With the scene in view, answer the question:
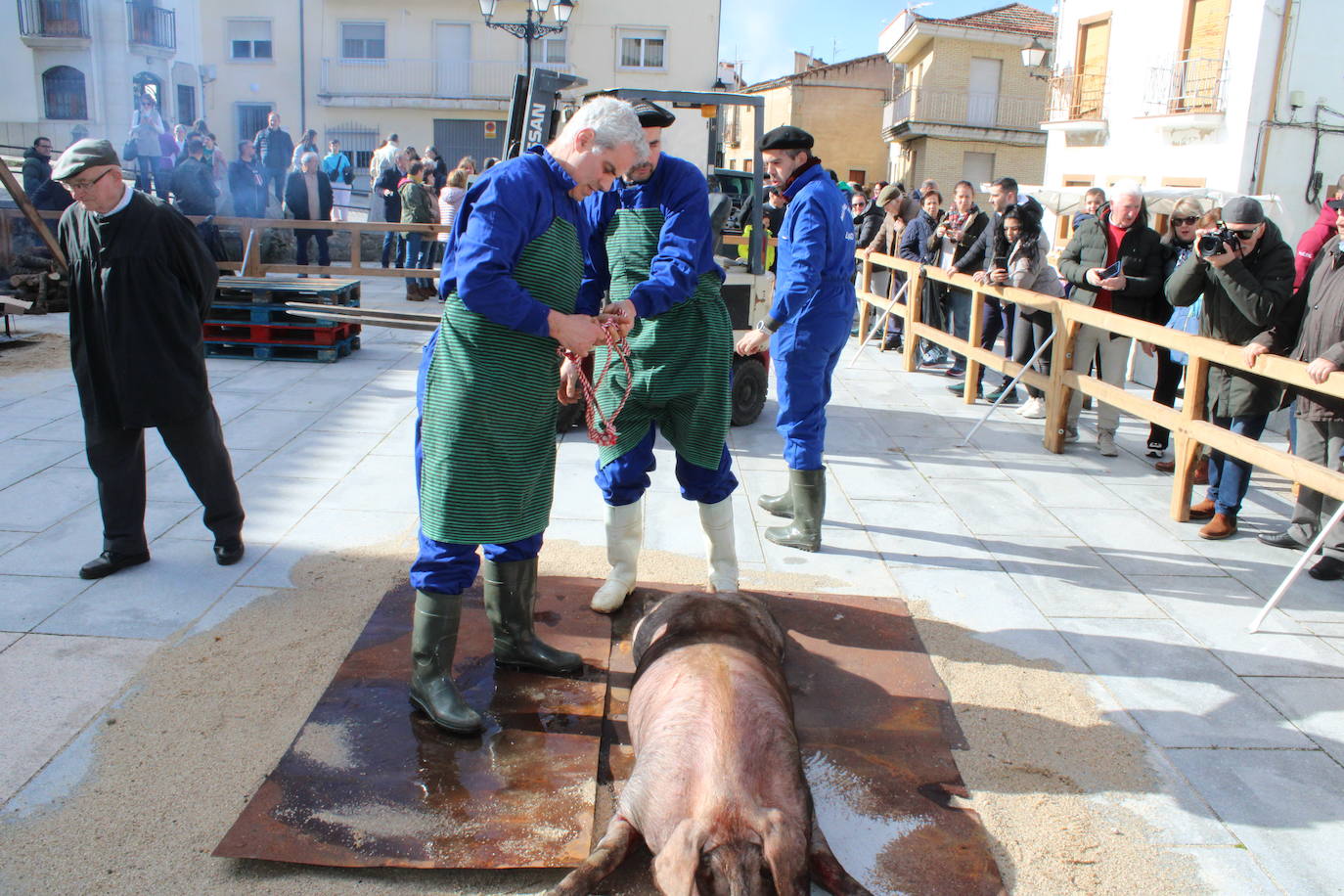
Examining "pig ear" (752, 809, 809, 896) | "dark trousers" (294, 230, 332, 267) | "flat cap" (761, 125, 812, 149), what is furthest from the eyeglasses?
"dark trousers" (294, 230, 332, 267)

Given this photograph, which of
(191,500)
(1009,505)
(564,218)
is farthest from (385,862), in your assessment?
(1009,505)

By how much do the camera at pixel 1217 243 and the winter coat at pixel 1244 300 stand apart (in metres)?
0.10

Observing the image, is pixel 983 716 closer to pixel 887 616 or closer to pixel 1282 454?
pixel 887 616

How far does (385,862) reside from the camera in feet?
7.96

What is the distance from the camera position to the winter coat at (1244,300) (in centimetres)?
513

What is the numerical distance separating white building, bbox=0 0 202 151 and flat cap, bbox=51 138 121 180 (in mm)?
27022

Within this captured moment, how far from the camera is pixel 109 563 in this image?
13.4 feet

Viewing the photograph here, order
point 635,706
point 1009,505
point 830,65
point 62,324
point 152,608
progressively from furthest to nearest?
point 830,65, point 62,324, point 1009,505, point 152,608, point 635,706

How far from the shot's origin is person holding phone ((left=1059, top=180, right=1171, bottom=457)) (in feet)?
22.4

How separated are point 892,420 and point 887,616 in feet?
12.5

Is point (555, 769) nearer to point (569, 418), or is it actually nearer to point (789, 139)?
point (789, 139)

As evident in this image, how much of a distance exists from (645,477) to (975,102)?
33.7 meters

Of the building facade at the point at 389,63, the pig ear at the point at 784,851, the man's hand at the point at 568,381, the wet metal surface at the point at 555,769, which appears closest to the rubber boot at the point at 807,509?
the wet metal surface at the point at 555,769

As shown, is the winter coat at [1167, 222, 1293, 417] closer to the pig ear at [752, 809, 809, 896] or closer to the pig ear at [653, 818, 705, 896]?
the pig ear at [752, 809, 809, 896]
